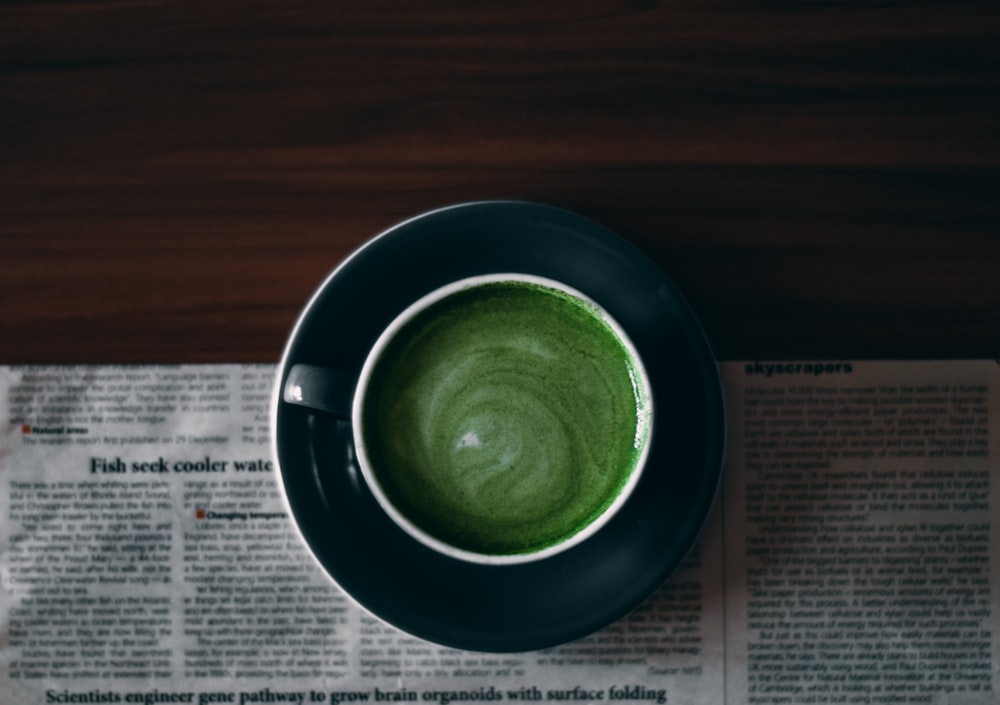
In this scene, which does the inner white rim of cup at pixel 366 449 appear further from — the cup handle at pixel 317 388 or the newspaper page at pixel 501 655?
the newspaper page at pixel 501 655

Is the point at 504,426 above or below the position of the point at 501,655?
above

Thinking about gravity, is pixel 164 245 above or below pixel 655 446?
above

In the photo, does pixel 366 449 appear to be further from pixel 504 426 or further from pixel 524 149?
pixel 524 149

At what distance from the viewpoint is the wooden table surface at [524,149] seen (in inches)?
23.0

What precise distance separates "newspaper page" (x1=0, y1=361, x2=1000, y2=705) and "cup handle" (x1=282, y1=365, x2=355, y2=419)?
0.10 metres

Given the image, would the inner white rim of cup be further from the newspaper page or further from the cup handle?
the newspaper page

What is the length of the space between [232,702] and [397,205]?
15.2 inches

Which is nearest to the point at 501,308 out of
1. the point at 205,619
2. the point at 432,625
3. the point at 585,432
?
the point at 585,432

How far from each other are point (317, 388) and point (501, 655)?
249 mm

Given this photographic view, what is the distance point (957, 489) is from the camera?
1.95ft

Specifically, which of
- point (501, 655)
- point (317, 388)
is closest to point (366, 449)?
point (317, 388)

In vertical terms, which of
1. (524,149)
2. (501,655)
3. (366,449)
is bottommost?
(501,655)

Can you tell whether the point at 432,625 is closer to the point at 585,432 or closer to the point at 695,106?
the point at 585,432

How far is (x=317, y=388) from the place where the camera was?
0.49m
